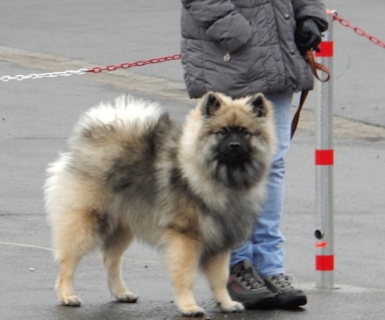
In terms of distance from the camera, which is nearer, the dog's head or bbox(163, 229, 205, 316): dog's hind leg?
the dog's head

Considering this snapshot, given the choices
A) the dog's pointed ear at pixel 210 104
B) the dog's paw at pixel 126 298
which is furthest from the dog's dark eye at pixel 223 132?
the dog's paw at pixel 126 298

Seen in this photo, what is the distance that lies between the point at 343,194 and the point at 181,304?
3933 millimetres

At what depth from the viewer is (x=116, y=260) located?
6199mm

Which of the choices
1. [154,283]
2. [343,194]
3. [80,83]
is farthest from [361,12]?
[154,283]

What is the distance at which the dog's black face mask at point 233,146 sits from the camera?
5.51m

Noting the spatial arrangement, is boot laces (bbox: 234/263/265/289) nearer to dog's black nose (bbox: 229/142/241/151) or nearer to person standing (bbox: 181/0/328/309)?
person standing (bbox: 181/0/328/309)

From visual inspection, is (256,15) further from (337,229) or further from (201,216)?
(337,229)

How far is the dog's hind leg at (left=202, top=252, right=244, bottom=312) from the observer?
587 cm

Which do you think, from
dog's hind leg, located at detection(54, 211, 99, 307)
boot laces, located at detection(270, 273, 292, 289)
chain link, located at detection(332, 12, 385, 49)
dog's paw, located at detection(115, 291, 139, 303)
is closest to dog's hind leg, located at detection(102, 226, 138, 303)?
dog's paw, located at detection(115, 291, 139, 303)

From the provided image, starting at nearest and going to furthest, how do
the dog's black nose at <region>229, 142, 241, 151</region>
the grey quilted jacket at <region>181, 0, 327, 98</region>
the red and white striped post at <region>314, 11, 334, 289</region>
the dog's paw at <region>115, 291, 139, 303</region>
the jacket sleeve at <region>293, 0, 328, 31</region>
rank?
the dog's black nose at <region>229, 142, 241, 151</region>, the grey quilted jacket at <region>181, 0, 327, 98</region>, the jacket sleeve at <region>293, 0, 328, 31</region>, the dog's paw at <region>115, 291, 139, 303</region>, the red and white striped post at <region>314, 11, 334, 289</region>

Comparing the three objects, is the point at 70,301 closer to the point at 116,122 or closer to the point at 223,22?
the point at 116,122

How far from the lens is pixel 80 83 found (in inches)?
561

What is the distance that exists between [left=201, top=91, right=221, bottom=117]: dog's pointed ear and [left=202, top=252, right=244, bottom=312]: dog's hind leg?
81cm

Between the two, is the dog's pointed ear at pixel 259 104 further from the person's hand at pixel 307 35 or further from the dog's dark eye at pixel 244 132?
the person's hand at pixel 307 35
